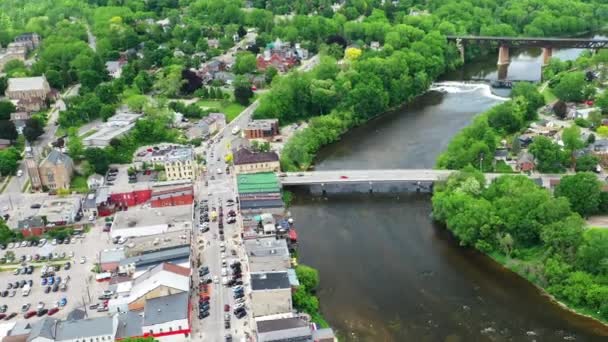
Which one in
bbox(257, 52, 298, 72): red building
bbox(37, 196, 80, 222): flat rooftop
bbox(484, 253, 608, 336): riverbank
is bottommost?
bbox(484, 253, 608, 336): riverbank

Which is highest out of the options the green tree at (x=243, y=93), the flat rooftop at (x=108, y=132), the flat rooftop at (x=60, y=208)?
the green tree at (x=243, y=93)

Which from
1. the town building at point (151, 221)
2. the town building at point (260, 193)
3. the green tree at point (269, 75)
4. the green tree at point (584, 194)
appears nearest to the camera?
the green tree at point (584, 194)

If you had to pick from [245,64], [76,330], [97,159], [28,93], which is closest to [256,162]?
[97,159]

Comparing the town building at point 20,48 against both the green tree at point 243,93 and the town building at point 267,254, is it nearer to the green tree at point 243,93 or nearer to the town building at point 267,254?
the green tree at point 243,93

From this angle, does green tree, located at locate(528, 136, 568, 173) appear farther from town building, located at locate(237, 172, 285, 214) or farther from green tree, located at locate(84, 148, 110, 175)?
green tree, located at locate(84, 148, 110, 175)

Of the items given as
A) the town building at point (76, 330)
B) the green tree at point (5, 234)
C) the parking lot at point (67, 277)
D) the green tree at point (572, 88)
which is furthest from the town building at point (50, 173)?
the green tree at point (572, 88)

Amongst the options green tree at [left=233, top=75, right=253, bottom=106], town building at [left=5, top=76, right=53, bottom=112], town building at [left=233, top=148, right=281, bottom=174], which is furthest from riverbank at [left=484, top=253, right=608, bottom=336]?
town building at [left=5, top=76, right=53, bottom=112]
